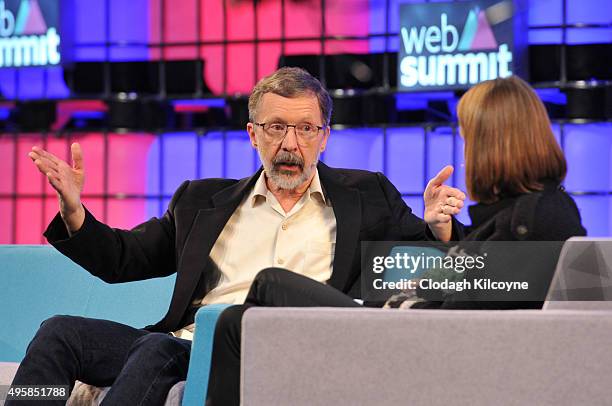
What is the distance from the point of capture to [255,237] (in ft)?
10.2

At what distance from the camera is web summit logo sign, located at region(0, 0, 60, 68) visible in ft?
39.4

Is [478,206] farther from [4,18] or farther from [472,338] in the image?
[4,18]

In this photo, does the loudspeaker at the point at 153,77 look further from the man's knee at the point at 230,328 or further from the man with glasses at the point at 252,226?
the man's knee at the point at 230,328

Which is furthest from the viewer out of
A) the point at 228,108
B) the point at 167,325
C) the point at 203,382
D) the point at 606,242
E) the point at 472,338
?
the point at 228,108

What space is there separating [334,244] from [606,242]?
101 centimetres

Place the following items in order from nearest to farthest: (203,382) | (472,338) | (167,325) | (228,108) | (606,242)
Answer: (472,338)
(606,242)
(203,382)
(167,325)
(228,108)

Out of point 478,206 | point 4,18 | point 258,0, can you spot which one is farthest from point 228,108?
point 478,206

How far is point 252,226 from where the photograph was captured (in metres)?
3.13

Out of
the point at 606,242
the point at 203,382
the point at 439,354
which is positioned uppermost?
the point at 606,242

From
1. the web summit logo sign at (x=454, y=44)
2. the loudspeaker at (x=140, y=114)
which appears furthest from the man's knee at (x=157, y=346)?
the loudspeaker at (x=140, y=114)

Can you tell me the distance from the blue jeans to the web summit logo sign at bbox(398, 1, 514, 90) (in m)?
8.05

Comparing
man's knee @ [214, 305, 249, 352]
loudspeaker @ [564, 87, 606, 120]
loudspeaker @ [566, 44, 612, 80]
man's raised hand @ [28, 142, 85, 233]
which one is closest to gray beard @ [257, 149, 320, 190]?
man's raised hand @ [28, 142, 85, 233]

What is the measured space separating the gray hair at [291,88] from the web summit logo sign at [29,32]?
9.24 meters

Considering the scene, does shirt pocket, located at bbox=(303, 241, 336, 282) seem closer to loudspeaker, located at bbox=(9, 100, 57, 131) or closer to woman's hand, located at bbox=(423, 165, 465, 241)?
woman's hand, located at bbox=(423, 165, 465, 241)
